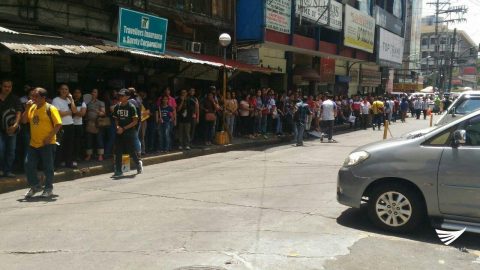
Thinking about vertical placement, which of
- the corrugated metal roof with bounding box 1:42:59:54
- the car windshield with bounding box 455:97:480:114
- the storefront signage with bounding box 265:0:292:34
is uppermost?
the storefront signage with bounding box 265:0:292:34

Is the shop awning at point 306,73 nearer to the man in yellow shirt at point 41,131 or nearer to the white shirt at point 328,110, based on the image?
the white shirt at point 328,110

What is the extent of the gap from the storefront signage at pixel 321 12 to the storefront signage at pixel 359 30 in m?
1.03

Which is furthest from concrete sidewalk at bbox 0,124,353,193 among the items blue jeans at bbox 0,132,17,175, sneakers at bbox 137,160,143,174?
sneakers at bbox 137,160,143,174

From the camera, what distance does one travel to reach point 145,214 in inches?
269

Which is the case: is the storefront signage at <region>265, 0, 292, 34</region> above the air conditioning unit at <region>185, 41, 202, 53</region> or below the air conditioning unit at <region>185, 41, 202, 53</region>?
above

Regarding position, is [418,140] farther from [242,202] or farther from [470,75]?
[470,75]

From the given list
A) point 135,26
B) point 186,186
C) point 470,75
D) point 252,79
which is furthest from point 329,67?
point 470,75

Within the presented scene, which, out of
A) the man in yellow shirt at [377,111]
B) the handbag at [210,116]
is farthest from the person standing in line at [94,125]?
the man in yellow shirt at [377,111]

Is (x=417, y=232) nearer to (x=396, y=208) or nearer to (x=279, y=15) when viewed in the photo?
(x=396, y=208)

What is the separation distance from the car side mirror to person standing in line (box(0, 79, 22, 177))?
285 inches

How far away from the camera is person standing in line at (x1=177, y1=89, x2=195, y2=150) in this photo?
13702mm

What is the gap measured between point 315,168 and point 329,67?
1982 centimetres

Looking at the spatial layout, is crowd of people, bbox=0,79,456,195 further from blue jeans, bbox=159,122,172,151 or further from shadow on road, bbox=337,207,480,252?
shadow on road, bbox=337,207,480,252

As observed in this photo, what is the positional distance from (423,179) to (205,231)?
8.52 feet
